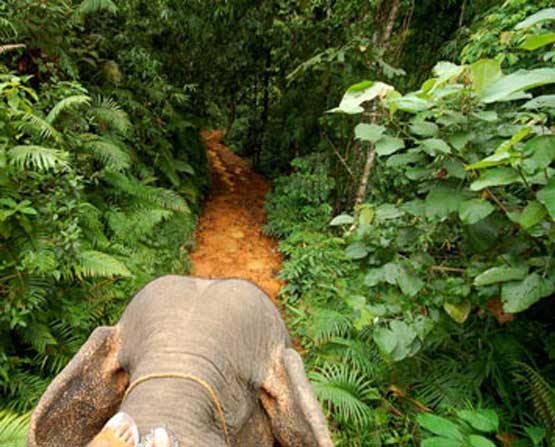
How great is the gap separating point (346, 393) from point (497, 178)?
2640 millimetres

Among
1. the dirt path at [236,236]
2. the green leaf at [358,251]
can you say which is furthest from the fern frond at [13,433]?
the dirt path at [236,236]

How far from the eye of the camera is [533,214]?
156cm

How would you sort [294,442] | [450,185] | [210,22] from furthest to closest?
[210,22] → [450,185] → [294,442]

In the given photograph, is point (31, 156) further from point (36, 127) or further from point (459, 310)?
point (459, 310)

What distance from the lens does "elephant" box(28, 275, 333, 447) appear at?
1202 millimetres

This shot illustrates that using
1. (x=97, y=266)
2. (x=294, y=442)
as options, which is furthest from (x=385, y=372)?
(x=97, y=266)

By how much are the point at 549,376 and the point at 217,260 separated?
4.80 m

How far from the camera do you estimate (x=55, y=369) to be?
3.56 metres

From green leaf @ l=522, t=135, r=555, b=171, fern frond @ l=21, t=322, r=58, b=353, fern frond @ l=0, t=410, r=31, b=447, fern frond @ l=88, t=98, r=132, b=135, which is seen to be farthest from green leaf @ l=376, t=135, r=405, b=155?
fern frond @ l=88, t=98, r=132, b=135

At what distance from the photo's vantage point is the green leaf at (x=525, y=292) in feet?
5.67

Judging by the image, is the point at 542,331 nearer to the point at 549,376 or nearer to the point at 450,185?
the point at 549,376

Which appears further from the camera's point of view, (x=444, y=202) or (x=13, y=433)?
(x=13, y=433)

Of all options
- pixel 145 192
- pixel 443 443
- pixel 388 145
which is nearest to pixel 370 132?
pixel 388 145

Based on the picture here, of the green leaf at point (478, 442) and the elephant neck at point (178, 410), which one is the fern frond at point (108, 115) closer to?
the elephant neck at point (178, 410)
